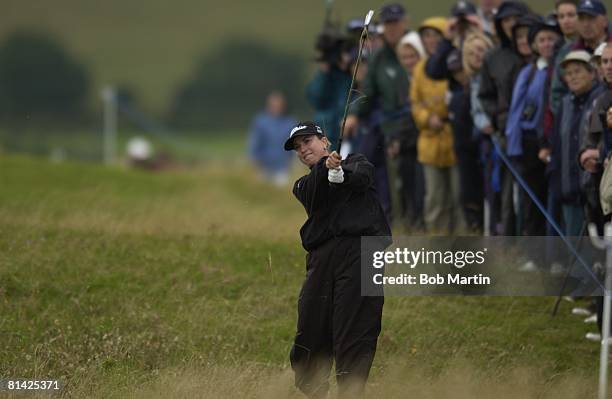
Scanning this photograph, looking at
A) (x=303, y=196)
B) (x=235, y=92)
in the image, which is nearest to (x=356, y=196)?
(x=303, y=196)

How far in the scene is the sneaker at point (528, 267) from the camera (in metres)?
15.3

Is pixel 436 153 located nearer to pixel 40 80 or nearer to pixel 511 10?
pixel 511 10

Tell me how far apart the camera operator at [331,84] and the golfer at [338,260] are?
8.96m

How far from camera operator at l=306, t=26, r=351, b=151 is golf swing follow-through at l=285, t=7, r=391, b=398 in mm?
8966

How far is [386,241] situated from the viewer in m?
10.9

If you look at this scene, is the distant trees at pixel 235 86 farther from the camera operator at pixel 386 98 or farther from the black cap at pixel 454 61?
the black cap at pixel 454 61

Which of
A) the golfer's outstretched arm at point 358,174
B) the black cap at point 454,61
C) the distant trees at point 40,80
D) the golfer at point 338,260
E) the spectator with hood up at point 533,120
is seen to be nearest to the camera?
the golfer's outstretched arm at point 358,174

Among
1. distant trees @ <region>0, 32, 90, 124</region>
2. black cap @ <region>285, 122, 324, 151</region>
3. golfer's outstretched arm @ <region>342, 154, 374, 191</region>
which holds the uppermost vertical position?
distant trees @ <region>0, 32, 90, 124</region>

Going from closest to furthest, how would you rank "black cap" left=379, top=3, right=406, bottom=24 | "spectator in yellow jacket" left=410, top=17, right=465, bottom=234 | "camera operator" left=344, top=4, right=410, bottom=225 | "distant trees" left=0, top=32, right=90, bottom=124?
"spectator in yellow jacket" left=410, top=17, right=465, bottom=234, "camera operator" left=344, top=4, right=410, bottom=225, "black cap" left=379, top=3, right=406, bottom=24, "distant trees" left=0, top=32, right=90, bottom=124

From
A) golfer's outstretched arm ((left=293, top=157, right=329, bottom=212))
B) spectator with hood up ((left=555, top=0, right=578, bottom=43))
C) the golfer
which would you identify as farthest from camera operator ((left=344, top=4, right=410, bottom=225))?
golfer's outstretched arm ((left=293, top=157, right=329, bottom=212))

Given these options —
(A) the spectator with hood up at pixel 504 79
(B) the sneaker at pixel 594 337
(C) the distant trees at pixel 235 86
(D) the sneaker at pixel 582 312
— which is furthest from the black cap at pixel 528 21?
(C) the distant trees at pixel 235 86

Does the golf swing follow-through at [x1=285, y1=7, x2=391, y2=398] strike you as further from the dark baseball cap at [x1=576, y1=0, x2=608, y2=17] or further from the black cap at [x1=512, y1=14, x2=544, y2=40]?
the black cap at [x1=512, y1=14, x2=544, y2=40]

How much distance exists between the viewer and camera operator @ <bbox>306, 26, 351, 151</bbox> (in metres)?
19.8

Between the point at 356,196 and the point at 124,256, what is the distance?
5.32 m
